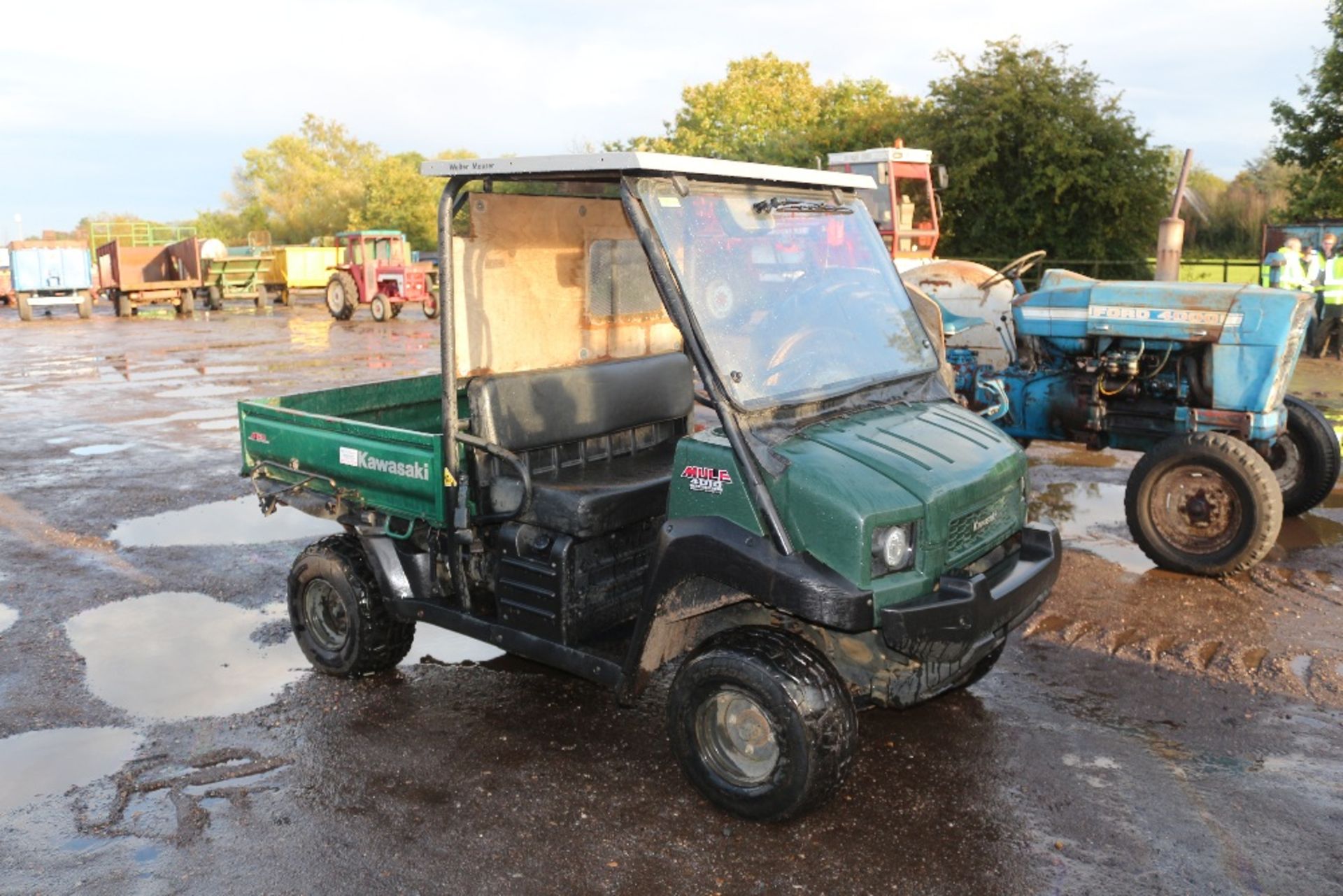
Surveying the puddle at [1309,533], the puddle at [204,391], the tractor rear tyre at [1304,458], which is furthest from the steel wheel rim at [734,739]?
the puddle at [204,391]

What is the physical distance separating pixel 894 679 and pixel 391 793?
183 cm

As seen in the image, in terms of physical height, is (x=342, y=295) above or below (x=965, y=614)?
above

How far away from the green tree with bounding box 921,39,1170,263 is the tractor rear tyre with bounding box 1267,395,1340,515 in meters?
15.3

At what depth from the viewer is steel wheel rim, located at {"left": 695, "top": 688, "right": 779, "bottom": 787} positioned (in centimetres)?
378

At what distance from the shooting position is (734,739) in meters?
3.85

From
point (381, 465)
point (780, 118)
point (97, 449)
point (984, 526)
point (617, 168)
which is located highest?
point (780, 118)

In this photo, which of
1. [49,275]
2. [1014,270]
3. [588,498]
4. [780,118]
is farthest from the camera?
[780,118]

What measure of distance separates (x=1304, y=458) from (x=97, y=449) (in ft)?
32.4

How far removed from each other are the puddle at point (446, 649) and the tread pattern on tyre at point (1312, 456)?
17.7 feet

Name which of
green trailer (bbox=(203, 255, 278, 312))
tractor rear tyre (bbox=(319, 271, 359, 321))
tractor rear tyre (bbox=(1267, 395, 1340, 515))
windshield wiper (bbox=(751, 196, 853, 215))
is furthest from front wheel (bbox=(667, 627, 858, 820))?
green trailer (bbox=(203, 255, 278, 312))

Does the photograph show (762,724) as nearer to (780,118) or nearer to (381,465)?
(381,465)

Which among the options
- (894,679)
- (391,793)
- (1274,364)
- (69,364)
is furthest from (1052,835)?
(69,364)

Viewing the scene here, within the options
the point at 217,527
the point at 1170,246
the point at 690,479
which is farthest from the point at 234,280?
the point at 690,479

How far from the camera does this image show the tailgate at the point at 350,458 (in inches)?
175
